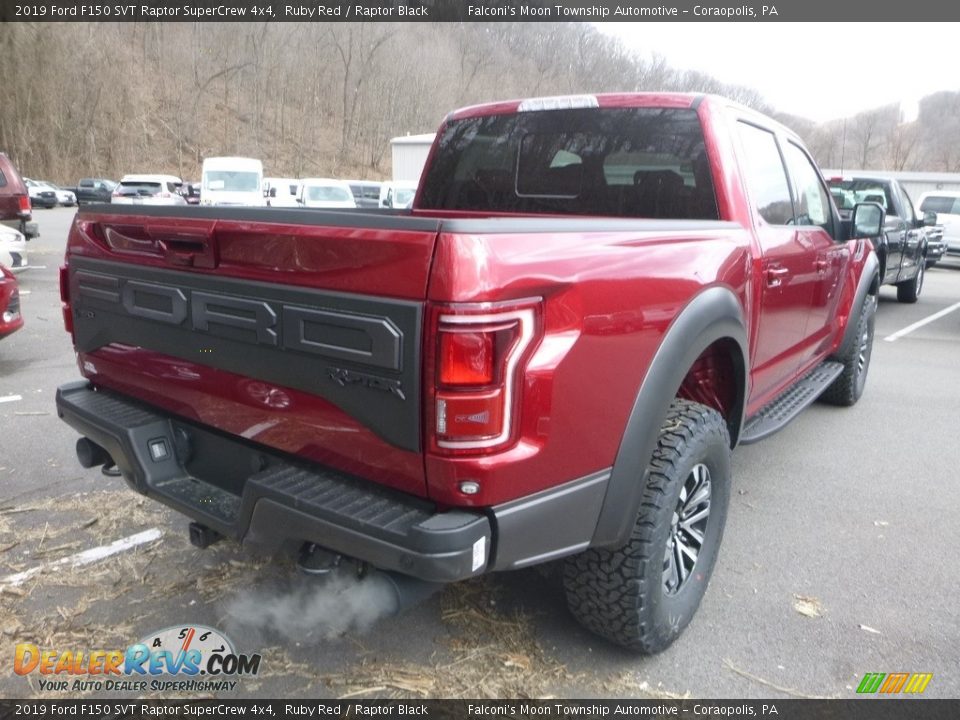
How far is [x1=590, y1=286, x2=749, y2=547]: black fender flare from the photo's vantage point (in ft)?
7.15

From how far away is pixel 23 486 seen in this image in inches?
154

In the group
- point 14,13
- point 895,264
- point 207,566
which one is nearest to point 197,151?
point 14,13

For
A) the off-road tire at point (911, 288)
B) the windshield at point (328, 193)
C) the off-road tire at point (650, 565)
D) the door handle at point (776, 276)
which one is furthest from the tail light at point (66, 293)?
the windshield at point (328, 193)

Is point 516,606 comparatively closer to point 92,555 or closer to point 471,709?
point 471,709

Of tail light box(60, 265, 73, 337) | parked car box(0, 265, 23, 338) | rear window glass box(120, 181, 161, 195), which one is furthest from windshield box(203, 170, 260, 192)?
tail light box(60, 265, 73, 337)

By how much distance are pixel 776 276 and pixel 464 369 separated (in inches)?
80.7

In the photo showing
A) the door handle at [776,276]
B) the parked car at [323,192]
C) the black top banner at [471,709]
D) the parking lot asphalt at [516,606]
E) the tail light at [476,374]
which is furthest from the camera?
the parked car at [323,192]

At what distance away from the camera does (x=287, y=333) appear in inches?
79.4

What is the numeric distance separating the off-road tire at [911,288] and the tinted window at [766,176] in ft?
30.0

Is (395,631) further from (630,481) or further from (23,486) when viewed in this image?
(23,486)

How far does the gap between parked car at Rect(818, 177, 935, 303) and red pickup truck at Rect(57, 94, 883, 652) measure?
7.24m

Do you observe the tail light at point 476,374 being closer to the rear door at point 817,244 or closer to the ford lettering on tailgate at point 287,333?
the ford lettering on tailgate at point 287,333

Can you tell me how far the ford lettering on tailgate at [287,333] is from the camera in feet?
5.98

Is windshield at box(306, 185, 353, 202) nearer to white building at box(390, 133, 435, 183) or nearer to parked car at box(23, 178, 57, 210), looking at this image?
white building at box(390, 133, 435, 183)
